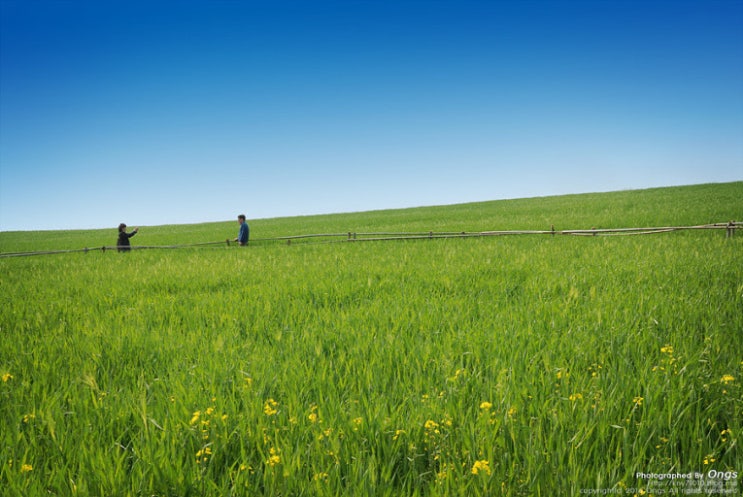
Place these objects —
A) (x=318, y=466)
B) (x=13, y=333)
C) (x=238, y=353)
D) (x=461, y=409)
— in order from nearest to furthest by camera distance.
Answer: (x=318, y=466)
(x=461, y=409)
(x=238, y=353)
(x=13, y=333)

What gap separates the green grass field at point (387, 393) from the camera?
1737 millimetres

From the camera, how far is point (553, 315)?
414 centimetres

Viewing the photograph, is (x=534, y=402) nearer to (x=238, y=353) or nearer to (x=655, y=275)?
(x=238, y=353)

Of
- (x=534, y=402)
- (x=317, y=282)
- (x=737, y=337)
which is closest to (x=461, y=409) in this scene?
(x=534, y=402)

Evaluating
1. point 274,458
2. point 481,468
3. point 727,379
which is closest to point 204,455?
point 274,458

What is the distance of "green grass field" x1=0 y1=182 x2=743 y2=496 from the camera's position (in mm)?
1737

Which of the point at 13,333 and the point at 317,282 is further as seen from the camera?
the point at 317,282

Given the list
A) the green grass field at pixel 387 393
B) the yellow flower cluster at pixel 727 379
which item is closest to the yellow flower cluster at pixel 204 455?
the green grass field at pixel 387 393

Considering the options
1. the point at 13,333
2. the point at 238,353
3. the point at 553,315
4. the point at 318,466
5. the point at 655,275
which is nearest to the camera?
the point at 318,466

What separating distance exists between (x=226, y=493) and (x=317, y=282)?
5.26m

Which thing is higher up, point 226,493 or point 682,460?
point 226,493

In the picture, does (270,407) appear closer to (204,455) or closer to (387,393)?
(204,455)

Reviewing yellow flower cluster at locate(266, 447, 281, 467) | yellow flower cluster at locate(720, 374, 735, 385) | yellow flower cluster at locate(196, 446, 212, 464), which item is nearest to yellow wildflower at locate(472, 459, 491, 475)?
yellow flower cluster at locate(266, 447, 281, 467)

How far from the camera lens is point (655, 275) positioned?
19.4ft
